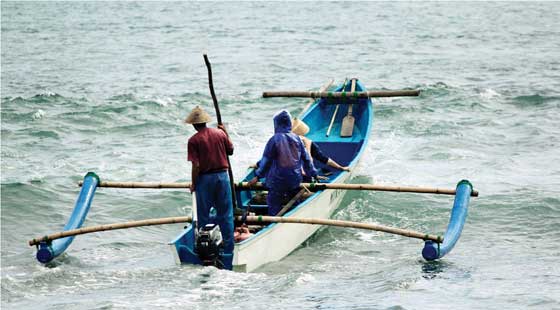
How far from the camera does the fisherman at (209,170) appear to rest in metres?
10.1

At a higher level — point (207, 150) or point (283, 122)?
point (283, 122)

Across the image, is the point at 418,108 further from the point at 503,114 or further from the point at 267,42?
Answer: the point at 267,42

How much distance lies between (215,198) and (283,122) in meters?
1.72

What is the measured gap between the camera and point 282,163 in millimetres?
11539

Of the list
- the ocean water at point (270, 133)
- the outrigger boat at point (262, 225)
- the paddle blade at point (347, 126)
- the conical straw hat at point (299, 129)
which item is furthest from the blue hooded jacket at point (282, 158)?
the paddle blade at point (347, 126)

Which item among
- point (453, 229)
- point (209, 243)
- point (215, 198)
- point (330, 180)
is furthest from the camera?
point (330, 180)

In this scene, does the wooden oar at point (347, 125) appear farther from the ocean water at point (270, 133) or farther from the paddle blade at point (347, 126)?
the ocean water at point (270, 133)

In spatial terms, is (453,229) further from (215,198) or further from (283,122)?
(215,198)

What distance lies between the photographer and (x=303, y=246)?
12312mm

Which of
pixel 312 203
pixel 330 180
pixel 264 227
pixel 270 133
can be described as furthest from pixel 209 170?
pixel 270 133

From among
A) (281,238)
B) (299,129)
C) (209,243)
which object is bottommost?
(281,238)

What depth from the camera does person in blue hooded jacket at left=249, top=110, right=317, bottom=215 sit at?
37.6 ft

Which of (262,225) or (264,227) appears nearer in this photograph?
(264,227)

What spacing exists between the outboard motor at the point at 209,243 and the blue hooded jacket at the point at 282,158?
5.64 feet
